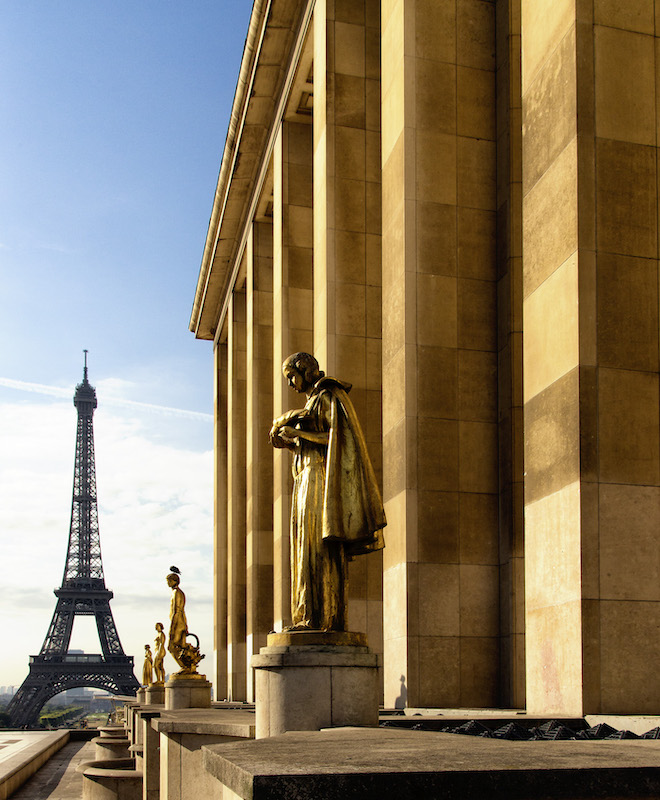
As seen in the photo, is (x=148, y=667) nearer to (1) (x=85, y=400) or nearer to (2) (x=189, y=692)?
(2) (x=189, y=692)

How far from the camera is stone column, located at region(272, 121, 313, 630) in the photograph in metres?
25.8

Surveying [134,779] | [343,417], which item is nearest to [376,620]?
[134,779]

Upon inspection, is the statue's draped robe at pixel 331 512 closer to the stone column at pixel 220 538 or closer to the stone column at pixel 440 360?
the stone column at pixel 440 360

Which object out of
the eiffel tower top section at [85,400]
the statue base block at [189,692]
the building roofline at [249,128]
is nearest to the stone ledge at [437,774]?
the statue base block at [189,692]

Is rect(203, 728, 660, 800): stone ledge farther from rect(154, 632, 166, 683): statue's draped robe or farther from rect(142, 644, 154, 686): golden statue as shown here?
rect(142, 644, 154, 686): golden statue

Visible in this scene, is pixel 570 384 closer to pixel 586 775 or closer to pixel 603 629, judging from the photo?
pixel 603 629

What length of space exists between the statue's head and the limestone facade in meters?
2.49

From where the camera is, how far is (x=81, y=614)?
11875 cm

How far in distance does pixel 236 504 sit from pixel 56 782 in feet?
38.1

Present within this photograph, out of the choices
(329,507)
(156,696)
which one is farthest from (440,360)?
(156,696)

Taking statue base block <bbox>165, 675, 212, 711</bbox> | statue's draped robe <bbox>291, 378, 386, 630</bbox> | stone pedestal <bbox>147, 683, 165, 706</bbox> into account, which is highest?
statue's draped robe <bbox>291, 378, 386, 630</bbox>

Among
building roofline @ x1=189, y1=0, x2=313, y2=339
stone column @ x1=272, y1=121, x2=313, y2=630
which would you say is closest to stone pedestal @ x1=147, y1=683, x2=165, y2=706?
stone column @ x1=272, y1=121, x2=313, y2=630

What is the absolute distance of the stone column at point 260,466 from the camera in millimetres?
31641

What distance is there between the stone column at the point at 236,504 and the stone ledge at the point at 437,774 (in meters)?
34.0
